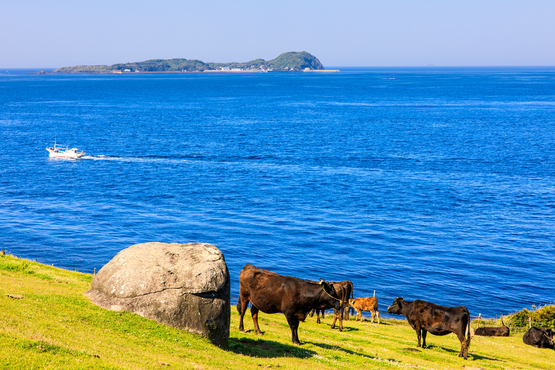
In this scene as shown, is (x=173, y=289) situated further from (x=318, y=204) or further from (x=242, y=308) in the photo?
(x=318, y=204)

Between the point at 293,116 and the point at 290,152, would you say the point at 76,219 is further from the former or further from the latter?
the point at 293,116

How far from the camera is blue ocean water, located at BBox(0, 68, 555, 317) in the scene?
52906 millimetres

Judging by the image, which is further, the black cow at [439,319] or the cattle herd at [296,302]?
the black cow at [439,319]

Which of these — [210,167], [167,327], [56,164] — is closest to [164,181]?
[210,167]

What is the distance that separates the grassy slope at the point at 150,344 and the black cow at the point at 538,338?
422cm

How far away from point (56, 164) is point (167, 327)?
91970mm

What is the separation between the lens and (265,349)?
21016mm

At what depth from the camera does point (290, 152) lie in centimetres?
11356

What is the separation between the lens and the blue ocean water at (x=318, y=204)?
52.9 metres

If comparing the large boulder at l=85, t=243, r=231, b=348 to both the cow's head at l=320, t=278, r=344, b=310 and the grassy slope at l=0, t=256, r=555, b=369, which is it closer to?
the grassy slope at l=0, t=256, r=555, b=369

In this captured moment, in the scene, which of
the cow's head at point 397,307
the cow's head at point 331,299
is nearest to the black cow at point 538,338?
the cow's head at point 397,307

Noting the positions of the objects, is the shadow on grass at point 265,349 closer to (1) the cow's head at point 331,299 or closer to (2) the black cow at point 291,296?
(2) the black cow at point 291,296

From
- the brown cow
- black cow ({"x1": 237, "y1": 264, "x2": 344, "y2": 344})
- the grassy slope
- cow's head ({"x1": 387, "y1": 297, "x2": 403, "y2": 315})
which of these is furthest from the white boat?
black cow ({"x1": 237, "y1": 264, "x2": 344, "y2": 344})

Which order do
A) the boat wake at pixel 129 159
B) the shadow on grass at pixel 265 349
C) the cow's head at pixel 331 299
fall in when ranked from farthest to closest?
the boat wake at pixel 129 159 < the cow's head at pixel 331 299 < the shadow on grass at pixel 265 349
